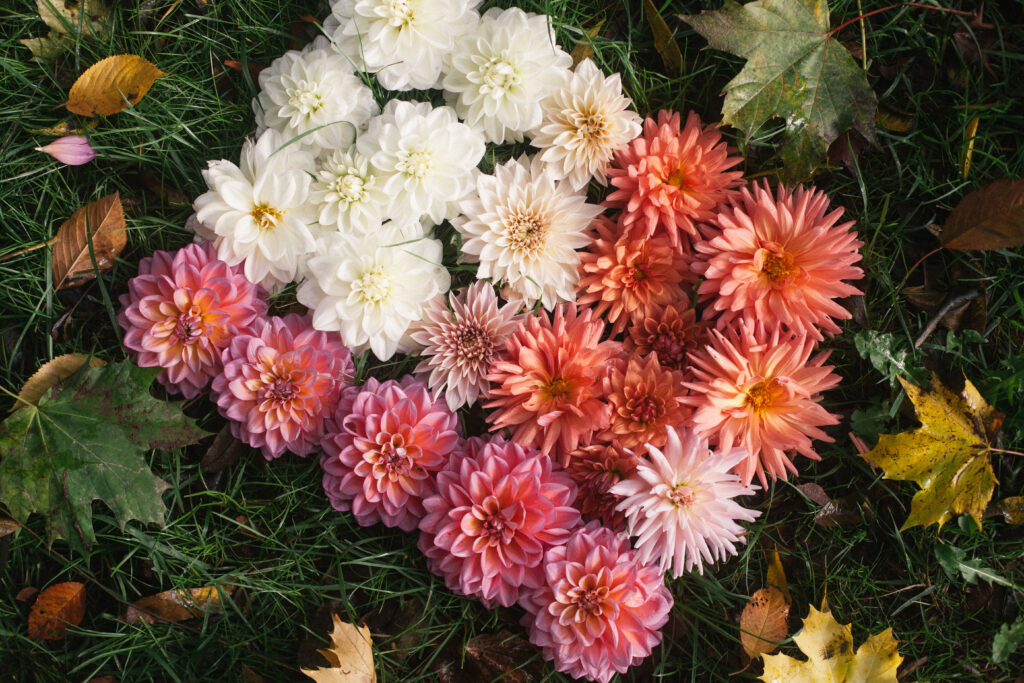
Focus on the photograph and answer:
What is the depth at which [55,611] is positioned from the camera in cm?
168

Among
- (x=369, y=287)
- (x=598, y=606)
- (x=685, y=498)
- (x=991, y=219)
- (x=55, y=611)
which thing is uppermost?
(x=991, y=219)

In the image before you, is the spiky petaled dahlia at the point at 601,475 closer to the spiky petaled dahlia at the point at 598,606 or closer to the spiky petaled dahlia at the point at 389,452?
the spiky petaled dahlia at the point at 598,606

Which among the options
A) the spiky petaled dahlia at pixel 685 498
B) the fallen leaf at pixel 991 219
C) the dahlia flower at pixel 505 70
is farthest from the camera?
the fallen leaf at pixel 991 219

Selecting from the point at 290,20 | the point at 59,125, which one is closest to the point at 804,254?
the point at 290,20

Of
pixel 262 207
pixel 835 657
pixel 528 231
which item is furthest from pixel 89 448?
pixel 835 657

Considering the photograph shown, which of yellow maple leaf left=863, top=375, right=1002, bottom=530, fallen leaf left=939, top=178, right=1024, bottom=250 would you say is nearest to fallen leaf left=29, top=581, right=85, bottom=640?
yellow maple leaf left=863, top=375, right=1002, bottom=530

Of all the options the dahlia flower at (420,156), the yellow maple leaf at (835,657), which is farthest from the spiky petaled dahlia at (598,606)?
the dahlia flower at (420,156)

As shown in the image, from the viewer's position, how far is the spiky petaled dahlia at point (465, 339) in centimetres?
161

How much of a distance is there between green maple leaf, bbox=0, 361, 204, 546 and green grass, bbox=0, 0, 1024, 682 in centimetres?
13

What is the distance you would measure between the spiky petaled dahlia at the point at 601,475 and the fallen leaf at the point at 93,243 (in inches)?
53.0

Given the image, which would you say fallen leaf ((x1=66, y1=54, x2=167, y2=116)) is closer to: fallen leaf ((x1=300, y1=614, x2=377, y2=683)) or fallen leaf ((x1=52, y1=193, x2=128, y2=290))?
fallen leaf ((x1=52, y1=193, x2=128, y2=290))

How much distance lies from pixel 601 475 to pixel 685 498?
0.71 feet

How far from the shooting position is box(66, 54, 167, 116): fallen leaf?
5.72ft

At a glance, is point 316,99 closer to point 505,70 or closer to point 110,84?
point 505,70
